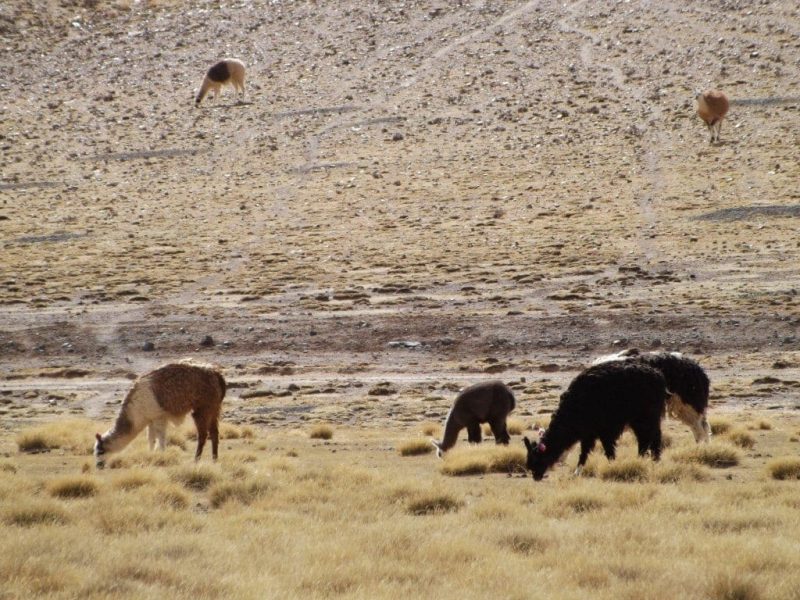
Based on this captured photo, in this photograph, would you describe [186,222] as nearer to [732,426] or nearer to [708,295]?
[708,295]

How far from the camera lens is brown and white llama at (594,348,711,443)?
1448 centimetres

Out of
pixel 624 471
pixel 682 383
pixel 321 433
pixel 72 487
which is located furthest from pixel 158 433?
pixel 682 383

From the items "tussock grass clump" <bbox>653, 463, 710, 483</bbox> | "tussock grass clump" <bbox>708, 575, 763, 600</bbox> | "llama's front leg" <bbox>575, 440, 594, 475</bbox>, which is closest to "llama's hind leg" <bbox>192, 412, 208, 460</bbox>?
"llama's front leg" <bbox>575, 440, 594, 475</bbox>

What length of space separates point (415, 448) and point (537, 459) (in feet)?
9.88

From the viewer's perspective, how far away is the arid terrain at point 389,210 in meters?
23.0

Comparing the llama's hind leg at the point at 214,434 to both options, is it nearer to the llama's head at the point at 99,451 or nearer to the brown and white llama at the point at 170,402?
the brown and white llama at the point at 170,402

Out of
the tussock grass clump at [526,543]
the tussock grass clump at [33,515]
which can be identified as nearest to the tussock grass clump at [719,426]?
the tussock grass clump at [526,543]

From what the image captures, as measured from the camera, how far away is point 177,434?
17953 millimetres

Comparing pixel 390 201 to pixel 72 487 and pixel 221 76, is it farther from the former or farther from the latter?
pixel 72 487

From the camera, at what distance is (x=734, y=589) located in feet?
29.3

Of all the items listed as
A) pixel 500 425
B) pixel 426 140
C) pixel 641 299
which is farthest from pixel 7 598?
pixel 426 140

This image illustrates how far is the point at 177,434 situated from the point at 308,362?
7104mm

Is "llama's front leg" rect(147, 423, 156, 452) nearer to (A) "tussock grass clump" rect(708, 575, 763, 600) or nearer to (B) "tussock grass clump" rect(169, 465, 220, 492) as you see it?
(B) "tussock grass clump" rect(169, 465, 220, 492)

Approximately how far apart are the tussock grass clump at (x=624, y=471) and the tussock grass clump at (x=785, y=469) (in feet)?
4.16
